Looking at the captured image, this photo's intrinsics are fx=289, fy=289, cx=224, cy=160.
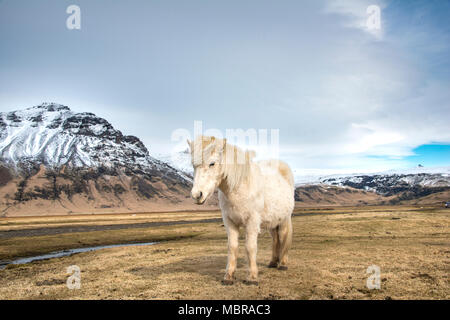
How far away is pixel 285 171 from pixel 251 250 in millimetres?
3770

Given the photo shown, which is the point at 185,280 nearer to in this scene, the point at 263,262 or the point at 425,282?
the point at 263,262

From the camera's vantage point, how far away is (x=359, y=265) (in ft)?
36.3

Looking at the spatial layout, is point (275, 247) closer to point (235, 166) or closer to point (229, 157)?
point (235, 166)

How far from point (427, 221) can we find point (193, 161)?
30.8 metres

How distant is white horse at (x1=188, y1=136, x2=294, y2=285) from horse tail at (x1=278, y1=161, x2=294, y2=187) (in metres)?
0.70

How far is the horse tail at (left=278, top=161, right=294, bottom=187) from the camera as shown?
11078 mm

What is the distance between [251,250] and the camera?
852cm

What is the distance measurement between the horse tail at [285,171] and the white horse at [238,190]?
27.7 inches

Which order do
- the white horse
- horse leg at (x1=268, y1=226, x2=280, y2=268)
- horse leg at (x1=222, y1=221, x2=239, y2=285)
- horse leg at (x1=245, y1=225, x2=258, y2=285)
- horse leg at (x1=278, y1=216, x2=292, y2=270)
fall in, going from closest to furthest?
the white horse, horse leg at (x1=245, y1=225, x2=258, y2=285), horse leg at (x1=222, y1=221, x2=239, y2=285), horse leg at (x1=278, y1=216, x2=292, y2=270), horse leg at (x1=268, y1=226, x2=280, y2=268)
